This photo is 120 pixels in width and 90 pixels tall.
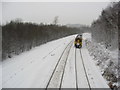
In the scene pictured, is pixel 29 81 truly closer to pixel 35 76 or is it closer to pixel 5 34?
pixel 35 76

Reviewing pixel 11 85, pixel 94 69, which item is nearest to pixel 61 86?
pixel 11 85

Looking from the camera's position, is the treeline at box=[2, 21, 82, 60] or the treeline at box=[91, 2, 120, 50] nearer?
the treeline at box=[91, 2, 120, 50]

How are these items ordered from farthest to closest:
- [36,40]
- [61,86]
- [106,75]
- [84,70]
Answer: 1. [36,40]
2. [84,70]
3. [106,75]
4. [61,86]

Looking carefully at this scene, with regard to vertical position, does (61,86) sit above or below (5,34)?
below

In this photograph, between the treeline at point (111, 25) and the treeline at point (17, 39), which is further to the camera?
the treeline at point (17, 39)

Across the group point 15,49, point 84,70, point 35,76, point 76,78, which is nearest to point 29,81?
point 35,76

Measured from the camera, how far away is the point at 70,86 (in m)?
9.03

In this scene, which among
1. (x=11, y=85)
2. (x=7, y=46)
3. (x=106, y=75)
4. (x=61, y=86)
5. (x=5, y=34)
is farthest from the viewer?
(x=5, y=34)

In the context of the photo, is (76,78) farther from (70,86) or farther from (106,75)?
(106,75)

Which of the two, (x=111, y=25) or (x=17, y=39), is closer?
(x=111, y=25)

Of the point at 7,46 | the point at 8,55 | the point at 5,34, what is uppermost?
the point at 5,34

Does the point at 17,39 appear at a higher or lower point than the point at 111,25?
lower

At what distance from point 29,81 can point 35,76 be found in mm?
993

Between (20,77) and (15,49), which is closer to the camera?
(20,77)
